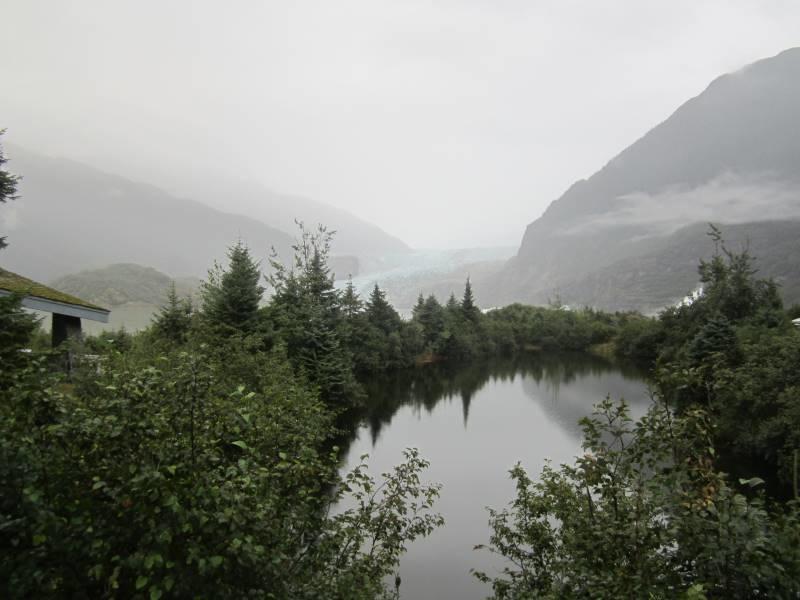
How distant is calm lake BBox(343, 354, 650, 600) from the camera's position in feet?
38.3

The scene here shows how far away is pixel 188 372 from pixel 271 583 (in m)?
1.78

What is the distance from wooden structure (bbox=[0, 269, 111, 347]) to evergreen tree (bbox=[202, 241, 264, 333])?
6355 millimetres

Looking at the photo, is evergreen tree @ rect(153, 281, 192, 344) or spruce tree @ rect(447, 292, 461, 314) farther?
spruce tree @ rect(447, 292, 461, 314)

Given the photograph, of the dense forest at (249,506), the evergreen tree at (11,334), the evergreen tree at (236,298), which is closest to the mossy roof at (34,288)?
the evergreen tree at (11,334)

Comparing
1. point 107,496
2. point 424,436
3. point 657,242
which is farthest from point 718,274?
point 657,242

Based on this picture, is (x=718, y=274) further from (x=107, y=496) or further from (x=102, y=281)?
(x=102, y=281)

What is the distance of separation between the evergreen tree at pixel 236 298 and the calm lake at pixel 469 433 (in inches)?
292

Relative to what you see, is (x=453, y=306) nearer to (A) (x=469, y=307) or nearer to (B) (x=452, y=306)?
(B) (x=452, y=306)

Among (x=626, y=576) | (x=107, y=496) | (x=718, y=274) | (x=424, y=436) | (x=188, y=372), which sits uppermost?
(x=718, y=274)

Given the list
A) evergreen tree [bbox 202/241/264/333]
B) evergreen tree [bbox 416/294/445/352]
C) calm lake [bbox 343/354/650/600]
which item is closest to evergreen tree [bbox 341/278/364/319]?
calm lake [bbox 343/354/650/600]

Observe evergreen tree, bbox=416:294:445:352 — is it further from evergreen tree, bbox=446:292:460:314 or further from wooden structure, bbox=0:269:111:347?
wooden structure, bbox=0:269:111:347

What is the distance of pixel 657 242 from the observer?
191500 mm

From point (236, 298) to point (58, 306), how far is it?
854cm

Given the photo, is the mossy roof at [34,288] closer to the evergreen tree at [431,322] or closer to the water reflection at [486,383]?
the water reflection at [486,383]
